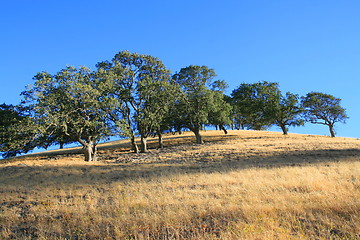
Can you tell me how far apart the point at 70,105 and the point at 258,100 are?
3920 centimetres

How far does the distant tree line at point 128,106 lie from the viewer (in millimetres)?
25531

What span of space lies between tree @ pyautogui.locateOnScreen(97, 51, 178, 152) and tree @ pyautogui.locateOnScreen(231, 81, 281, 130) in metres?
22.4

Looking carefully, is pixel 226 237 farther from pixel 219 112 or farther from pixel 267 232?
pixel 219 112

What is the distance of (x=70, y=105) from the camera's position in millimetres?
26266

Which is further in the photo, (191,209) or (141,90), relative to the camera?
(141,90)

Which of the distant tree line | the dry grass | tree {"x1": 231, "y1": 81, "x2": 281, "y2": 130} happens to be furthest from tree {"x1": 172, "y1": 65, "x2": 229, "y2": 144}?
the dry grass

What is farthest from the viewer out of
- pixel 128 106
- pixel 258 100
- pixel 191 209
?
pixel 258 100

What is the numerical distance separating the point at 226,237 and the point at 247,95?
50.6 metres

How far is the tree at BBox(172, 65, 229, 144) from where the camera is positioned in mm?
38406

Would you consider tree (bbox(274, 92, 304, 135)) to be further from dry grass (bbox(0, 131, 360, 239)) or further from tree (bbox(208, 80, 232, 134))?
dry grass (bbox(0, 131, 360, 239))

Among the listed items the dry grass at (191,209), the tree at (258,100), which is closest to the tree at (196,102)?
the tree at (258,100)

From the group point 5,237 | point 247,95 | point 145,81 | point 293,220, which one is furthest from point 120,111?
point 247,95

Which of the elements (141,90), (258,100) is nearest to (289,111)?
Result: (258,100)

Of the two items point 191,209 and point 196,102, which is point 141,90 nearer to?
point 196,102
